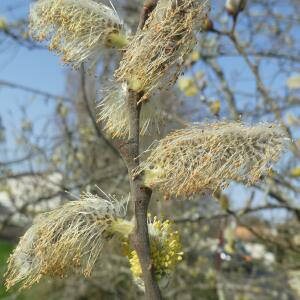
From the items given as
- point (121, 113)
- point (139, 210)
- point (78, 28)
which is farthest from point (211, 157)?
point (78, 28)

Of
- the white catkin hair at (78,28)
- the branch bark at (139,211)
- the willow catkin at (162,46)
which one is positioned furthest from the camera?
the white catkin hair at (78,28)

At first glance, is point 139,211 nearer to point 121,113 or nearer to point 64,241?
point 64,241

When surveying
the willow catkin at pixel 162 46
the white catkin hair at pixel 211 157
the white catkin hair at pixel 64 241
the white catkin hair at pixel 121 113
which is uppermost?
the willow catkin at pixel 162 46

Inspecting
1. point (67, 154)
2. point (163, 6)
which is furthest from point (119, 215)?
point (67, 154)

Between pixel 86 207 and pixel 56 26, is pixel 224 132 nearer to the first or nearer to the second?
pixel 86 207

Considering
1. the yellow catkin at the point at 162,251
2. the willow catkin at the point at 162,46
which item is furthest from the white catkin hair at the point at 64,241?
the willow catkin at the point at 162,46

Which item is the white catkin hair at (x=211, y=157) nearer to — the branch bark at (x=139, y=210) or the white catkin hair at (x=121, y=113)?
the branch bark at (x=139, y=210)
